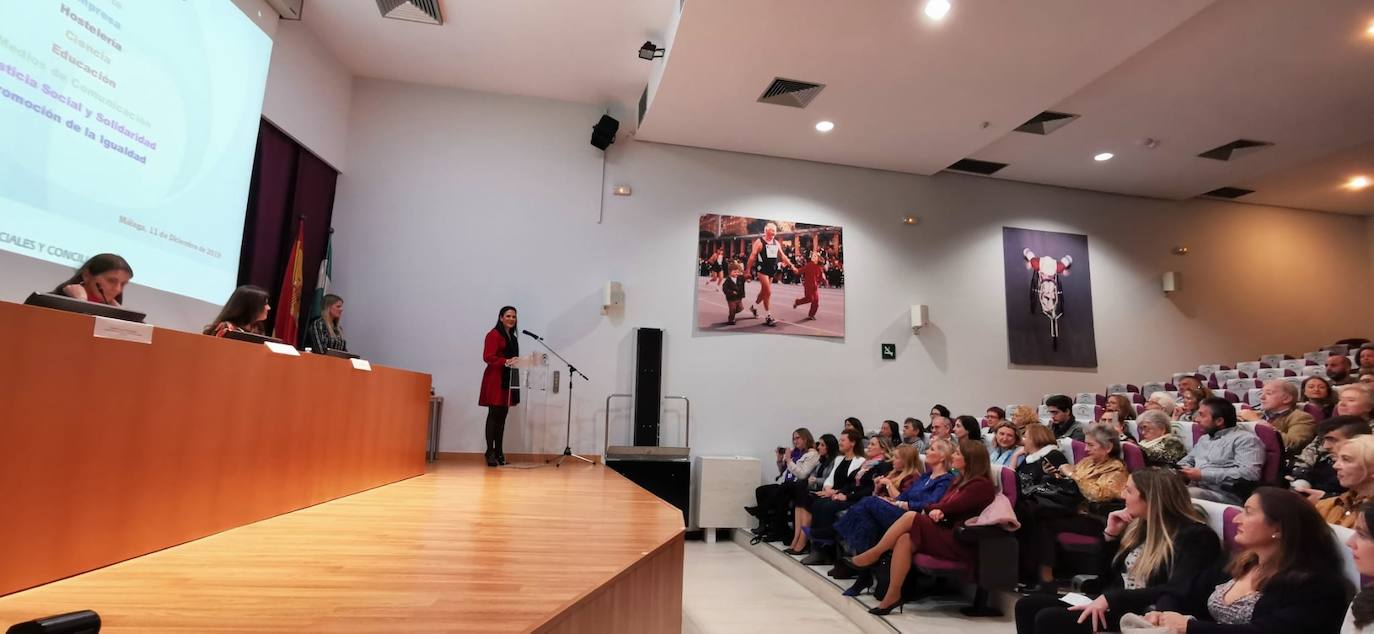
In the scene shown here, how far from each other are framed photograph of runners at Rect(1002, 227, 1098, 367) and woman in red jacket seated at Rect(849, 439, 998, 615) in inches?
163

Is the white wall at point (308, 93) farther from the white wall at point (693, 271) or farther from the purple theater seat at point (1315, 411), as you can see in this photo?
the purple theater seat at point (1315, 411)

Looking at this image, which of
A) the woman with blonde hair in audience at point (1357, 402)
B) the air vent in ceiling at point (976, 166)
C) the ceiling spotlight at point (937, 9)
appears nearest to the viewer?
the woman with blonde hair in audience at point (1357, 402)

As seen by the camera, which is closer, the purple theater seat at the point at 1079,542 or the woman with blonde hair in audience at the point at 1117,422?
the purple theater seat at the point at 1079,542

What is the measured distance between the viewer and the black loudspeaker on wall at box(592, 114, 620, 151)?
6402 mm

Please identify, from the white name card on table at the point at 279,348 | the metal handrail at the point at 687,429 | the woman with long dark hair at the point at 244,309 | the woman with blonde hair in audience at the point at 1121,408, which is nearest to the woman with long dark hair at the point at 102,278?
the woman with long dark hair at the point at 244,309

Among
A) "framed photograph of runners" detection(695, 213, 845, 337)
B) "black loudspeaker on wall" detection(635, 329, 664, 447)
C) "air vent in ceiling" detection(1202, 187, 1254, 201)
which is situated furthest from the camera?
"air vent in ceiling" detection(1202, 187, 1254, 201)

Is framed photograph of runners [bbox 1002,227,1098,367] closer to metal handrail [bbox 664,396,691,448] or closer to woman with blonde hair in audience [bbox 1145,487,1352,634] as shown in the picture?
metal handrail [bbox 664,396,691,448]

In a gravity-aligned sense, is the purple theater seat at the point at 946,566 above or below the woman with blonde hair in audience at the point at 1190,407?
below

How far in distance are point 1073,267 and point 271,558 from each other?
8161 millimetres

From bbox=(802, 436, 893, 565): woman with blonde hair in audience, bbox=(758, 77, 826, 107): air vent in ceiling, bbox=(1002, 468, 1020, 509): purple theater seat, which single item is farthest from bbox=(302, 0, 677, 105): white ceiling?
bbox=(1002, 468, 1020, 509): purple theater seat

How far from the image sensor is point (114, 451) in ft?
5.76

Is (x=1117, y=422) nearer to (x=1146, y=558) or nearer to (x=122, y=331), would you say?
(x=1146, y=558)

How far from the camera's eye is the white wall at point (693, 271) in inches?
242

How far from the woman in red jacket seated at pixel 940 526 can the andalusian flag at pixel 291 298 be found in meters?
4.70
